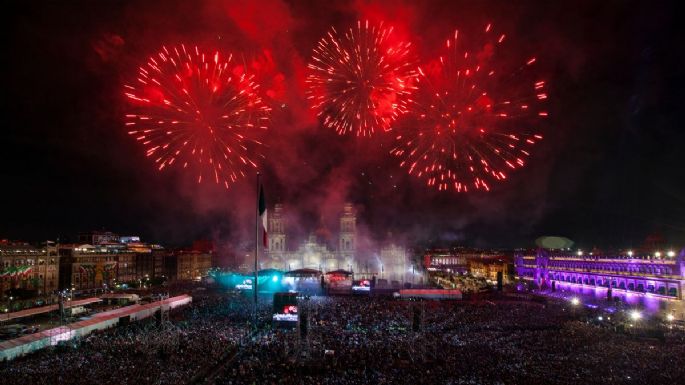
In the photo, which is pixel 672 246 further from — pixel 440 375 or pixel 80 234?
pixel 80 234

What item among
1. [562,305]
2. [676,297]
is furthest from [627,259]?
[562,305]

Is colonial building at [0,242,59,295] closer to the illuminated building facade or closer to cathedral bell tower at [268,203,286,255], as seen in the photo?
cathedral bell tower at [268,203,286,255]

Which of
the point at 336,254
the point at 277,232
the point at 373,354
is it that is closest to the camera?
the point at 373,354

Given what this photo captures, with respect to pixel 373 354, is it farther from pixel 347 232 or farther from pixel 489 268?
pixel 489 268

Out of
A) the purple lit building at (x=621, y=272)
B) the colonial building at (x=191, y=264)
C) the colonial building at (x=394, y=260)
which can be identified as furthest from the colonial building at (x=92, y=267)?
the purple lit building at (x=621, y=272)

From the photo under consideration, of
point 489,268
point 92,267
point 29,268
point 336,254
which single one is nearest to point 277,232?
point 336,254

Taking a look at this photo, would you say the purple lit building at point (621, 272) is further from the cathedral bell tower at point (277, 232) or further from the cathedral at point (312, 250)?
the cathedral bell tower at point (277, 232)

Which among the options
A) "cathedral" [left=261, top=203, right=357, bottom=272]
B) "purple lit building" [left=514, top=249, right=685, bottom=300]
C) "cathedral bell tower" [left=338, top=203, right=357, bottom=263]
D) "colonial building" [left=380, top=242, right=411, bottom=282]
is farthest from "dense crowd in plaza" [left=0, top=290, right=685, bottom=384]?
"colonial building" [left=380, top=242, right=411, bottom=282]
